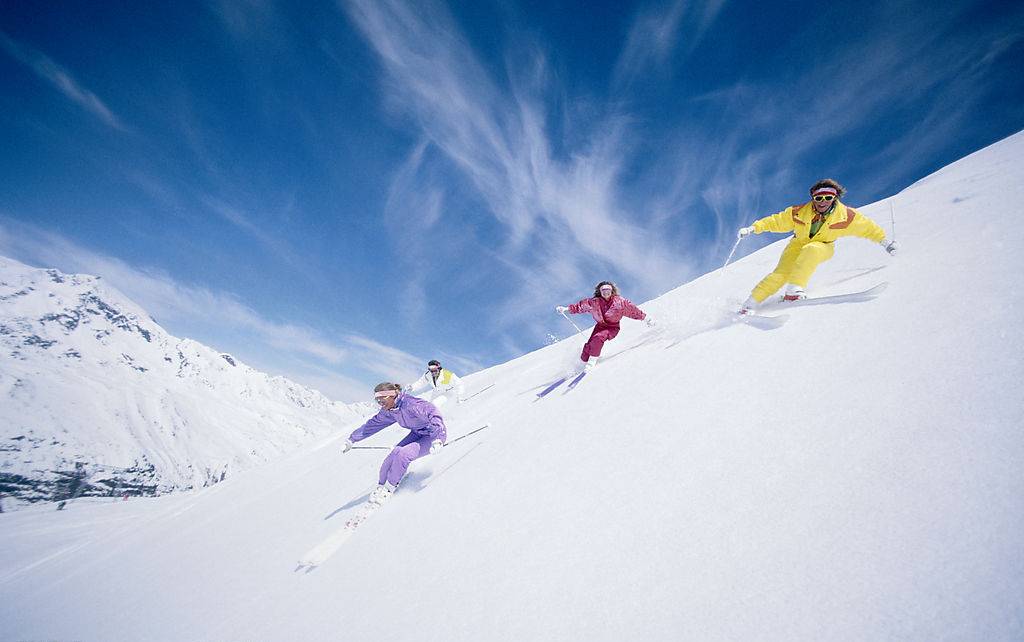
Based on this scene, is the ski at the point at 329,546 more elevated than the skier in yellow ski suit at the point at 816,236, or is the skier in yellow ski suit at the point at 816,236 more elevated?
the skier in yellow ski suit at the point at 816,236

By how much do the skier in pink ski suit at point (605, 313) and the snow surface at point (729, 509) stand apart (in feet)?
5.52

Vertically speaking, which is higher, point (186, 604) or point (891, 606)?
point (891, 606)

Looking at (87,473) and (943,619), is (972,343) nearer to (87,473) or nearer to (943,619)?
(943,619)

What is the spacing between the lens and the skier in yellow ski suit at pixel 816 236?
4332 mm

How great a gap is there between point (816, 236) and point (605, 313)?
9.94 ft

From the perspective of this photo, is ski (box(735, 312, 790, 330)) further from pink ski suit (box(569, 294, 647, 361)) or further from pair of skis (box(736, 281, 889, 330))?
pink ski suit (box(569, 294, 647, 361))

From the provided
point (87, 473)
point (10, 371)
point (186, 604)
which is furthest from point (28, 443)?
point (186, 604)

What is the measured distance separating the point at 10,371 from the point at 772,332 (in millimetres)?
286877

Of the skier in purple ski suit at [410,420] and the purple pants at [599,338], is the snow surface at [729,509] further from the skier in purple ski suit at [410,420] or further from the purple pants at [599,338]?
the purple pants at [599,338]

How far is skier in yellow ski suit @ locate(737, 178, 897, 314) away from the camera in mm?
4332

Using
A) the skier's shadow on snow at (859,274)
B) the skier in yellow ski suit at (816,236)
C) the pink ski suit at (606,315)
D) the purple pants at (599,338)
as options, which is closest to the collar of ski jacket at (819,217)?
the skier in yellow ski suit at (816,236)

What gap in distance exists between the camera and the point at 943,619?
111cm

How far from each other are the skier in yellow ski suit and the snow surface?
0.35 metres

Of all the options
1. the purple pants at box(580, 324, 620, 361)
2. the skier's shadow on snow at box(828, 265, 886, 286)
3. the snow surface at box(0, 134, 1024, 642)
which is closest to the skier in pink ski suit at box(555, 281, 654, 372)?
the purple pants at box(580, 324, 620, 361)
